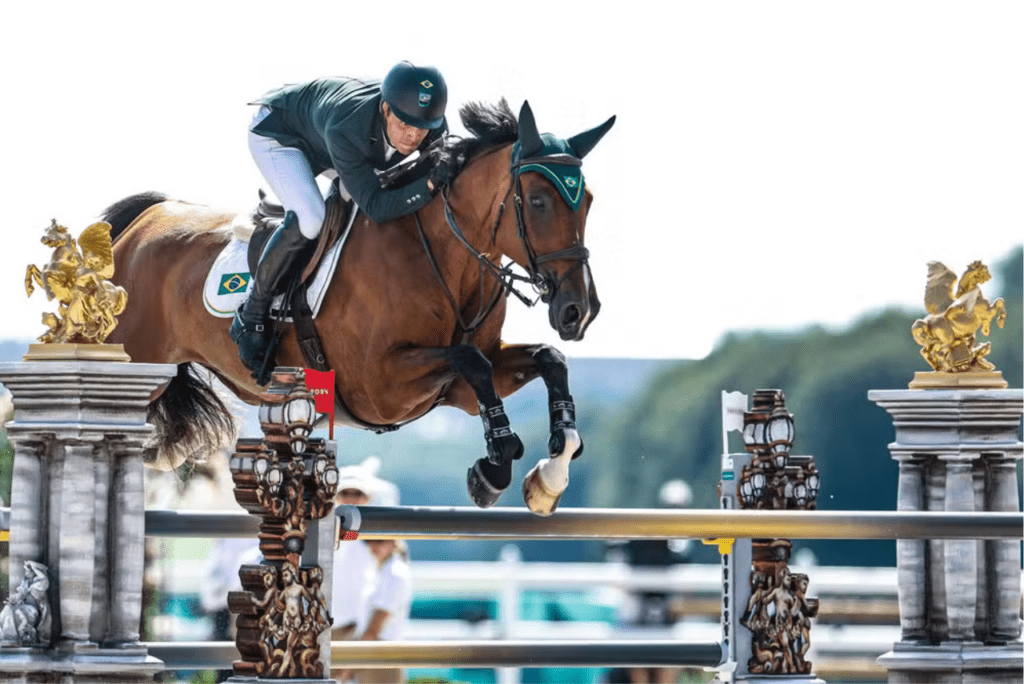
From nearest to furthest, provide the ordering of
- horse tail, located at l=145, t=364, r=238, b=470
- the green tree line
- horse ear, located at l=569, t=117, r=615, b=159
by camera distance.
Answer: horse ear, located at l=569, t=117, r=615, b=159, horse tail, located at l=145, t=364, r=238, b=470, the green tree line

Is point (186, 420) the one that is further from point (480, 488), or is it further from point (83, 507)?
point (83, 507)

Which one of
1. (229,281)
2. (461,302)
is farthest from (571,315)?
(229,281)

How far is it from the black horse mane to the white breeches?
0.26 metres

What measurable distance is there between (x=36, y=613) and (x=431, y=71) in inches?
79.9

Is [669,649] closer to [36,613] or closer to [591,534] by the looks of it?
[591,534]

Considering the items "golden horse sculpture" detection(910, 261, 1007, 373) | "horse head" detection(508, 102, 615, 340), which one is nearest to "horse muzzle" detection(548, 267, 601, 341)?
"horse head" detection(508, 102, 615, 340)

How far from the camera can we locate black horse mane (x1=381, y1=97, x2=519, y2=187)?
6.03 meters

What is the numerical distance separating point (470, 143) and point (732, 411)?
3.90ft

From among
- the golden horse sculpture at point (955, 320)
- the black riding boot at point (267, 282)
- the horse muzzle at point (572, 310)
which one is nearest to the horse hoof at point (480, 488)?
the horse muzzle at point (572, 310)

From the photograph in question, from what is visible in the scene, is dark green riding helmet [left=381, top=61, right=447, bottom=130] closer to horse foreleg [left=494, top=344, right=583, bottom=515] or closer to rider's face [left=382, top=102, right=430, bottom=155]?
rider's face [left=382, top=102, right=430, bottom=155]

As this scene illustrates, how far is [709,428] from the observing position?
38.1m

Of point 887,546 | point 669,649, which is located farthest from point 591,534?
point 887,546

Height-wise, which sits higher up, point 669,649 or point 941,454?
point 941,454

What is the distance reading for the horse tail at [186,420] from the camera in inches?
283
